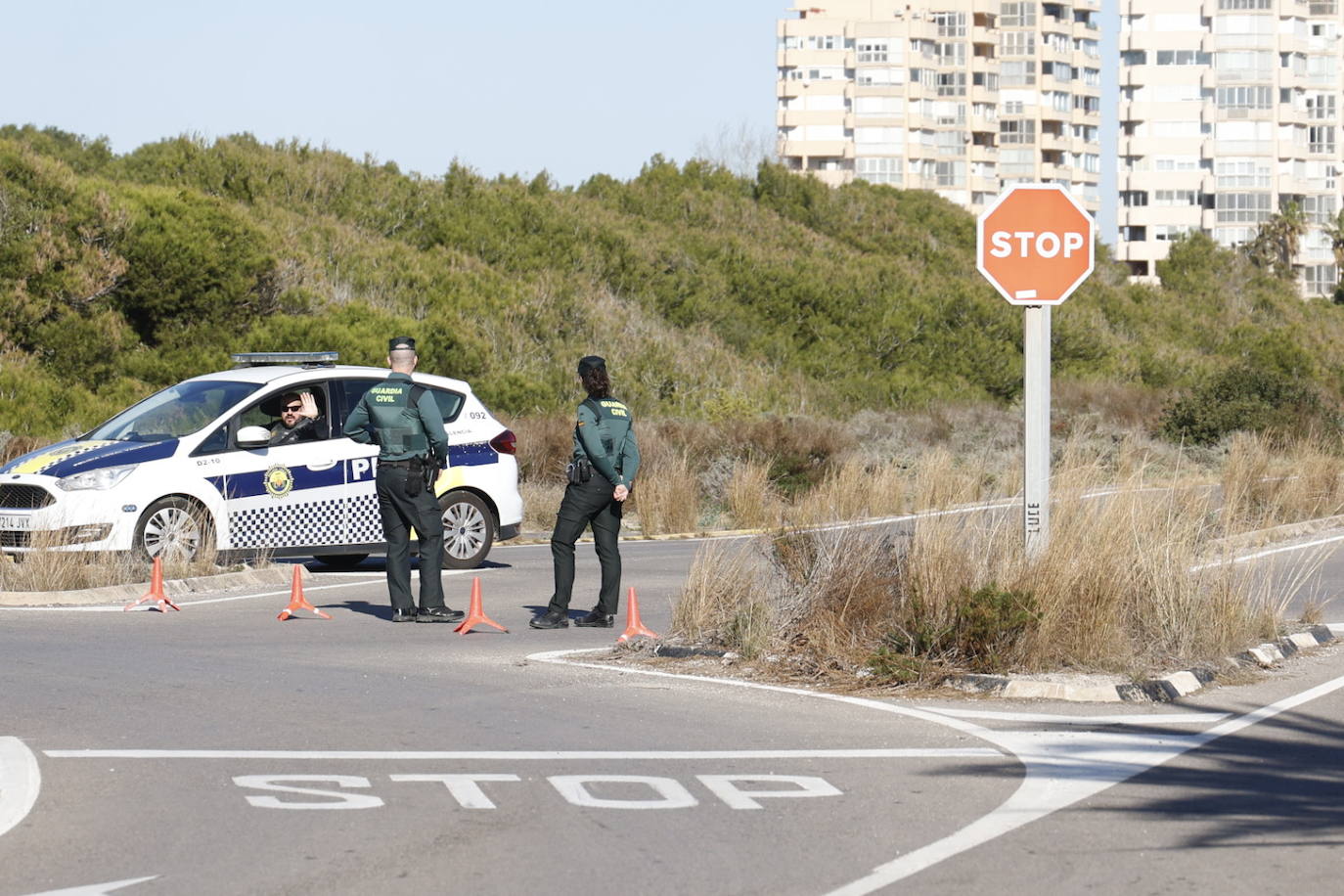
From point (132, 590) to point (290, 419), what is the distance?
80.5 inches

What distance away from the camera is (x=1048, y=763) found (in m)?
8.28

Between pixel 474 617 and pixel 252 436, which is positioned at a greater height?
pixel 252 436

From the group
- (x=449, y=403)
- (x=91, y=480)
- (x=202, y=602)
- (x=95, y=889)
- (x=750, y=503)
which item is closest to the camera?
(x=95, y=889)

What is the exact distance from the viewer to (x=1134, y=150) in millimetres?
134375

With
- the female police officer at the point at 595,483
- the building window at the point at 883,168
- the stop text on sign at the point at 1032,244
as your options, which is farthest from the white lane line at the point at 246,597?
the building window at the point at 883,168

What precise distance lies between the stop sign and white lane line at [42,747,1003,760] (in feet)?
15.4

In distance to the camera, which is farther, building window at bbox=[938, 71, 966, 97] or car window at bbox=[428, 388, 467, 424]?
building window at bbox=[938, 71, 966, 97]

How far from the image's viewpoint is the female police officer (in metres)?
13.4

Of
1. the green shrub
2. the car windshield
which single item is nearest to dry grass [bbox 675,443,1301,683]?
the car windshield

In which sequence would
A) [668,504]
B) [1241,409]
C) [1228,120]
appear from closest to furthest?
[668,504] < [1241,409] < [1228,120]

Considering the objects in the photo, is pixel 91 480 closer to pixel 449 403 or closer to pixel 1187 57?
pixel 449 403

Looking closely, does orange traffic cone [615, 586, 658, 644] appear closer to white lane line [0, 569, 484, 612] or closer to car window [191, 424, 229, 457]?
white lane line [0, 569, 484, 612]

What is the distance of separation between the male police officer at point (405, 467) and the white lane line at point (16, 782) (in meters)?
5.14

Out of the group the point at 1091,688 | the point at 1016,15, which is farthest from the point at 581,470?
the point at 1016,15
